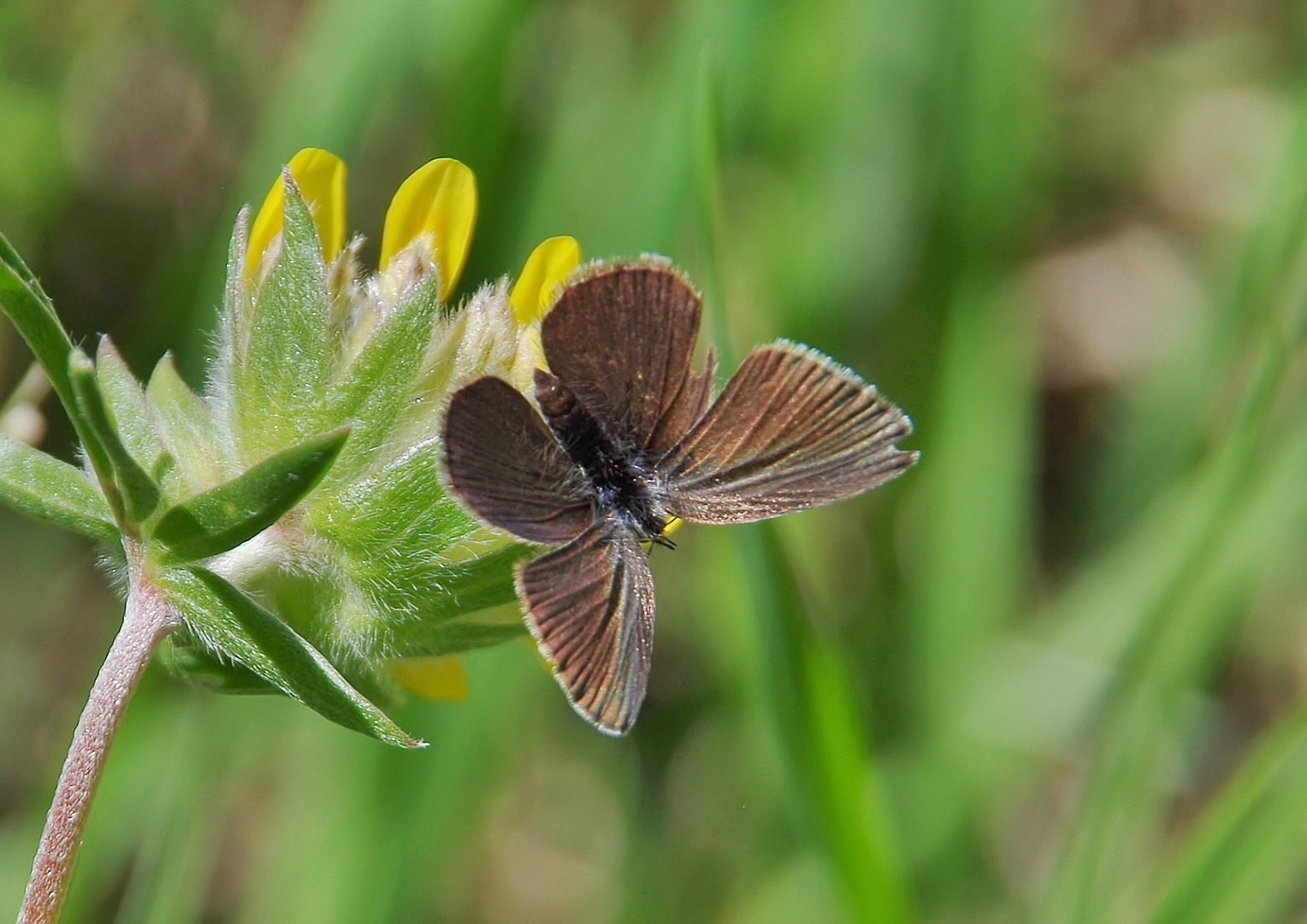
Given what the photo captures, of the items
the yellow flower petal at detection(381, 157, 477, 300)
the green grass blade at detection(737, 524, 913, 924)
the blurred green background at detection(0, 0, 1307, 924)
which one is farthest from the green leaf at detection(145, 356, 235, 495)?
the blurred green background at detection(0, 0, 1307, 924)

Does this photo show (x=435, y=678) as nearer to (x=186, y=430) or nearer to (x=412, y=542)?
(x=412, y=542)

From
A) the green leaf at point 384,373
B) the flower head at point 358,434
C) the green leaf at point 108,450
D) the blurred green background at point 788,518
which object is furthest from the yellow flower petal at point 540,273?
the blurred green background at point 788,518

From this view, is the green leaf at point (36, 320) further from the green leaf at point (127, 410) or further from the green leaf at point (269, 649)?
the green leaf at point (269, 649)

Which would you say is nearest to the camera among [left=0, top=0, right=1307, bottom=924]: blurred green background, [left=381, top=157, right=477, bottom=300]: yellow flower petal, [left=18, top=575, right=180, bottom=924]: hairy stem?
[left=18, top=575, right=180, bottom=924]: hairy stem

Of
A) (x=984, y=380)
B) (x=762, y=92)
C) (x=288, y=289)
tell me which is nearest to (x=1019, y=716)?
(x=984, y=380)

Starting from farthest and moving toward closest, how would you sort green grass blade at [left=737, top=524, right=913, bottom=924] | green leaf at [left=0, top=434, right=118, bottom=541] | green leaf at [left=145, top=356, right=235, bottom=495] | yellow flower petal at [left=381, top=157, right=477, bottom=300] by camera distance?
green grass blade at [left=737, top=524, right=913, bottom=924] < yellow flower petal at [left=381, top=157, right=477, bottom=300] < green leaf at [left=145, top=356, right=235, bottom=495] < green leaf at [left=0, top=434, right=118, bottom=541]

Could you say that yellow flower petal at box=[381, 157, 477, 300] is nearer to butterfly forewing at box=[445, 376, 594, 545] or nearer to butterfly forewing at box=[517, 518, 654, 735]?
butterfly forewing at box=[445, 376, 594, 545]
